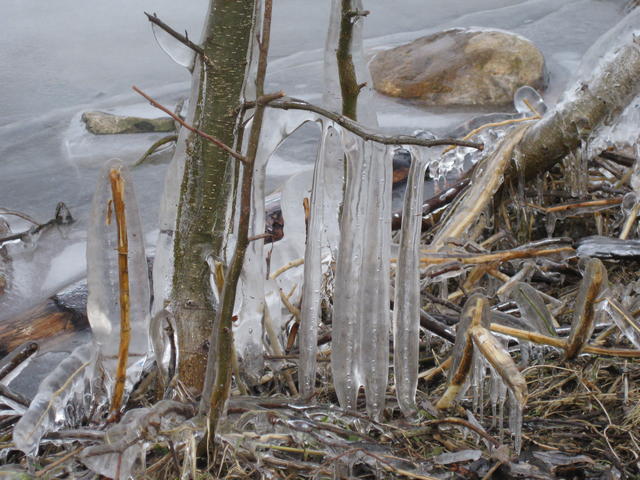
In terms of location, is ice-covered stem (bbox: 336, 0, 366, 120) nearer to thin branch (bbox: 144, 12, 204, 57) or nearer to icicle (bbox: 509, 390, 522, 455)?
thin branch (bbox: 144, 12, 204, 57)

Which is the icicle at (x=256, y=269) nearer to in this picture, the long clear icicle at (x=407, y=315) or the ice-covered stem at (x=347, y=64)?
the ice-covered stem at (x=347, y=64)

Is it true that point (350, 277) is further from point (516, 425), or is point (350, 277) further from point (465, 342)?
point (516, 425)

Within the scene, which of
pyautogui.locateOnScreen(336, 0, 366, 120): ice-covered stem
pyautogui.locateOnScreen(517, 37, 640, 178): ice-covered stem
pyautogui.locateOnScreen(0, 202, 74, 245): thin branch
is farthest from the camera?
pyautogui.locateOnScreen(0, 202, 74, 245): thin branch

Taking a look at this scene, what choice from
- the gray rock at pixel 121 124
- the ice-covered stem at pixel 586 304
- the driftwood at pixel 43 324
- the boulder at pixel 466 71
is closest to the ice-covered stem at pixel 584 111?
the ice-covered stem at pixel 586 304

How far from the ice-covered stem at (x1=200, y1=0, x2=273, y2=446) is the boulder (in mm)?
4084

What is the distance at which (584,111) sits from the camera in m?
2.40

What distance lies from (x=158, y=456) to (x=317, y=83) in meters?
4.40

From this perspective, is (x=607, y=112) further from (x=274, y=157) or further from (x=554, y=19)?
(x=554, y=19)

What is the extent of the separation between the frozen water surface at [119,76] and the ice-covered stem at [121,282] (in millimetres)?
1700

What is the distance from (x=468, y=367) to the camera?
1.33 meters

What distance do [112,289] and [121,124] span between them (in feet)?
11.7

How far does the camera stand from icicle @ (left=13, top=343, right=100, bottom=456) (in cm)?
128

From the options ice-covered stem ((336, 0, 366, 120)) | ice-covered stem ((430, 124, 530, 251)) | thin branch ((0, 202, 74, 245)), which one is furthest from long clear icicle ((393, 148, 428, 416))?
thin branch ((0, 202, 74, 245))

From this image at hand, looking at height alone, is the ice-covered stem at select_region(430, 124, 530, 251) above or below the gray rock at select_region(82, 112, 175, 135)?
below
